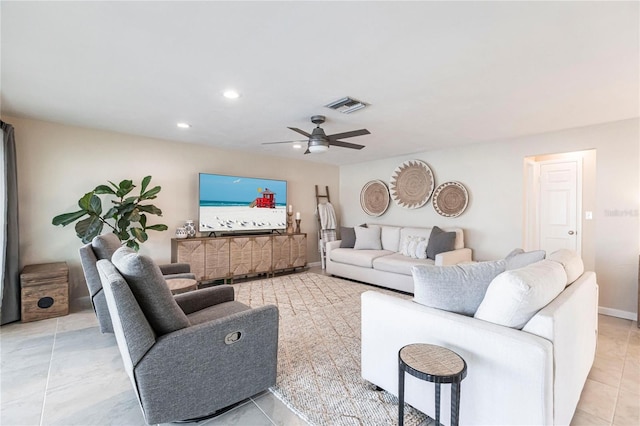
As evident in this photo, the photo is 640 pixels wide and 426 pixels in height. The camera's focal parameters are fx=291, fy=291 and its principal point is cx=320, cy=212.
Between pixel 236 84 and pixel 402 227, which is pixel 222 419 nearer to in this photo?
pixel 236 84

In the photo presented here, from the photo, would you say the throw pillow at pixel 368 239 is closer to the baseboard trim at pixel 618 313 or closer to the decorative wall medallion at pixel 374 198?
the decorative wall medallion at pixel 374 198

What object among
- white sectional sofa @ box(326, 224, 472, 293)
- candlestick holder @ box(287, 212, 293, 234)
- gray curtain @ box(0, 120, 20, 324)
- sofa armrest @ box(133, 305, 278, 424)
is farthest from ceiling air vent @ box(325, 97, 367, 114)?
gray curtain @ box(0, 120, 20, 324)

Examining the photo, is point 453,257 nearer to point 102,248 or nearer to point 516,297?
point 516,297

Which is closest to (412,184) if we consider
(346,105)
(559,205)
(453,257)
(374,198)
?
(374,198)

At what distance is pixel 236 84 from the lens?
2.52m

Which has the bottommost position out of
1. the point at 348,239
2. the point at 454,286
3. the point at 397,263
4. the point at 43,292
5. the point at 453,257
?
the point at 43,292

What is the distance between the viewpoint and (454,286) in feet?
5.67

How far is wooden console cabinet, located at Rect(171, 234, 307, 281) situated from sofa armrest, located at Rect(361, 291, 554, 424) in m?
3.37

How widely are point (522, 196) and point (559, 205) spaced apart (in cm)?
84

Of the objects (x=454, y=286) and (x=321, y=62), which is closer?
(x=454, y=286)

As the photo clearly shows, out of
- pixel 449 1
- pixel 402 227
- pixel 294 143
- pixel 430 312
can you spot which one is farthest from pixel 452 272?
pixel 402 227

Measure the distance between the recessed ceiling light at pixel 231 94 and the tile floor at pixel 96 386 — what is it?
2.47 metres

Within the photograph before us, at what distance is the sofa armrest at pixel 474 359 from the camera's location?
1299 millimetres

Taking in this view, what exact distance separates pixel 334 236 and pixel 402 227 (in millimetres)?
1591
